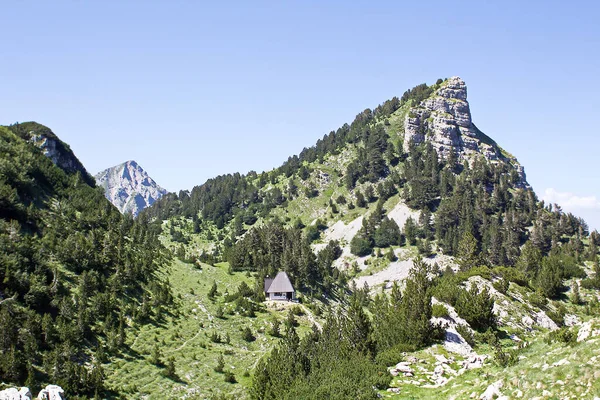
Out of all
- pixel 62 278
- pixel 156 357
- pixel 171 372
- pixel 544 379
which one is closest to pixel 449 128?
pixel 62 278

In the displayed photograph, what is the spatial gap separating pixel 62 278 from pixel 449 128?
491ft

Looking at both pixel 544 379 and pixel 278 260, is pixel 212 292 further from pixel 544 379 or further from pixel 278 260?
pixel 544 379

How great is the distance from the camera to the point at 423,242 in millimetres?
122688

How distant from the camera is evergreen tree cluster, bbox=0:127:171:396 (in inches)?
1364

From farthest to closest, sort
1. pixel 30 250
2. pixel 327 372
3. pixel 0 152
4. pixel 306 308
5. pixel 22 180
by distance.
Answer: pixel 306 308, pixel 0 152, pixel 22 180, pixel 30 250, pixel 327 372

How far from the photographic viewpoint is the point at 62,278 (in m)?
48.2

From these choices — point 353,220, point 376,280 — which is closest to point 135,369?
point 376,280

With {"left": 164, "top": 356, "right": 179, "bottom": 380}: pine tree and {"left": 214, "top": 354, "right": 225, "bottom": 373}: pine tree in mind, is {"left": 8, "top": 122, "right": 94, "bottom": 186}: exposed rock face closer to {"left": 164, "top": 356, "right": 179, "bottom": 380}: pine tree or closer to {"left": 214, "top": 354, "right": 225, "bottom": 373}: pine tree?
{"left": 164, "top": 356, "right": 179, "bottom": 380}: pine tree

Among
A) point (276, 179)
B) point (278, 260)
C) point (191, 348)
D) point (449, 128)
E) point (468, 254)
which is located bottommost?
point (191, 348)

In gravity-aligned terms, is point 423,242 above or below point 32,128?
below

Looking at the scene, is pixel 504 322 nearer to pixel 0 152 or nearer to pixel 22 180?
pixel 22 180

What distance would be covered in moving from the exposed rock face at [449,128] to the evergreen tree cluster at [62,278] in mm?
122102

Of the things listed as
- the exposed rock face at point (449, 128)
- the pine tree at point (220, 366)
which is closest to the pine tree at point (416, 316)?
the pine tree at point (220, 366)

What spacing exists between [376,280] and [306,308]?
49.2 meters
